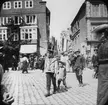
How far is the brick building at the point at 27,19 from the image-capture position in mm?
42000

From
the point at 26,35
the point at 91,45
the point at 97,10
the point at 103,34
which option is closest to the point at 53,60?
the point at 103,34

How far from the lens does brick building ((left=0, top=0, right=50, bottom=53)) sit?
42000mm

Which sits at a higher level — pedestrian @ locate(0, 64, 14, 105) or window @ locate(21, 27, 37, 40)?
window @ locate(21, 27, 37, 40)

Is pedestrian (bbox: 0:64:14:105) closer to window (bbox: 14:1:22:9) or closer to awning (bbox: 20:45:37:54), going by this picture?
awning (bbox: 20:45:37:54)

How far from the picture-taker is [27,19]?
42656mm

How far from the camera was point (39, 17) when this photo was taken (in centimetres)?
4278

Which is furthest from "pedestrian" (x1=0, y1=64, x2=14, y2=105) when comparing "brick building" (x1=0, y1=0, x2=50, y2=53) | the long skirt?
"brick building" (x1=0, y1=0, x2=50, y2=53)

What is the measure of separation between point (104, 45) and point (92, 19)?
1314 inches

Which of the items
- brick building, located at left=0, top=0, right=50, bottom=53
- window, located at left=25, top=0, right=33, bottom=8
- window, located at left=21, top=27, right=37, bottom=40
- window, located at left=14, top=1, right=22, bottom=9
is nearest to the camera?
window, located at left=21, top=27, right=37, bottom=40

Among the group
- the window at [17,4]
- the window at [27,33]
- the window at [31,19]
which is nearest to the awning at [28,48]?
the window at [27,33]

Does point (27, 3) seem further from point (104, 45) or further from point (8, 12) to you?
point (104, 45)

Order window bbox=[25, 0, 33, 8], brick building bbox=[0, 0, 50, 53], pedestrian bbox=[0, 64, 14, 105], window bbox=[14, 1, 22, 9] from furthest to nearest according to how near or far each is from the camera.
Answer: window bbox=[14, 1, 22, 9]
window bbox=[25, 0, 33, 8]
brick building bbox=[0, 0, 50, 53]
pedestrian bbox=[0, 64, 14, 105]

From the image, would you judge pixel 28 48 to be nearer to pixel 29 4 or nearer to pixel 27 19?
pixel 27 19

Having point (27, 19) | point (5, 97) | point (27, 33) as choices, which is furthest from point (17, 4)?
point (5, 97)
